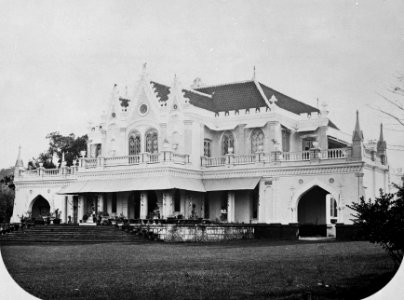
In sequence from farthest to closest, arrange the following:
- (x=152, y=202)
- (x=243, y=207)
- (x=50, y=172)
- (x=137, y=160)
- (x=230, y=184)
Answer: (x=50, y=172)
(x=152, y=202)
(x=137, y=160)
(x=243, y=207)
(x=230, y=184)

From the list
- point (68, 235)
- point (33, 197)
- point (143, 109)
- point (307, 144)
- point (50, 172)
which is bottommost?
point (68, 235)

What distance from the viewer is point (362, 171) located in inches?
1199

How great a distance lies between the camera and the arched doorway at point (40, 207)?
1619 inches

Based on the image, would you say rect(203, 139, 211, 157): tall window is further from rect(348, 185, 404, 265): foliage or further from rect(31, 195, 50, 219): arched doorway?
rect(348, 185, 404, 265): foliage

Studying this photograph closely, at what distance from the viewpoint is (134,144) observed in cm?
3738

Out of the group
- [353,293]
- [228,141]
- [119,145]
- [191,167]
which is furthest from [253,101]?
[353,293]

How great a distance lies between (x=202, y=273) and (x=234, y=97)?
23.1m

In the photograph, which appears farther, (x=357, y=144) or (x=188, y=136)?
(x=188, y=136)

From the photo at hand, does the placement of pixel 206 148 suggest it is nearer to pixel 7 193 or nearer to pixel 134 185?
pixel 134 185

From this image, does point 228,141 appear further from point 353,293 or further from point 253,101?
point 353,293

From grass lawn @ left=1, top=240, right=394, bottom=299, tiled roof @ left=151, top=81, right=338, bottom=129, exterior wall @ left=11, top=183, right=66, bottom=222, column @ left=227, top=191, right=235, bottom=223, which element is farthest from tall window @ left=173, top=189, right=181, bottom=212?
grass lawn @ left=1, top=240, right=394, bottom=299

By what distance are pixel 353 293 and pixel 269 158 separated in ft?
66.8

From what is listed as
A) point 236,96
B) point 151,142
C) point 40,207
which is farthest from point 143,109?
point 40,207

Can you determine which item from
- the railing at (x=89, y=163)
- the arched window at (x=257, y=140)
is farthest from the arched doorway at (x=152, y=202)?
the arched window at (x=257, y=140)
